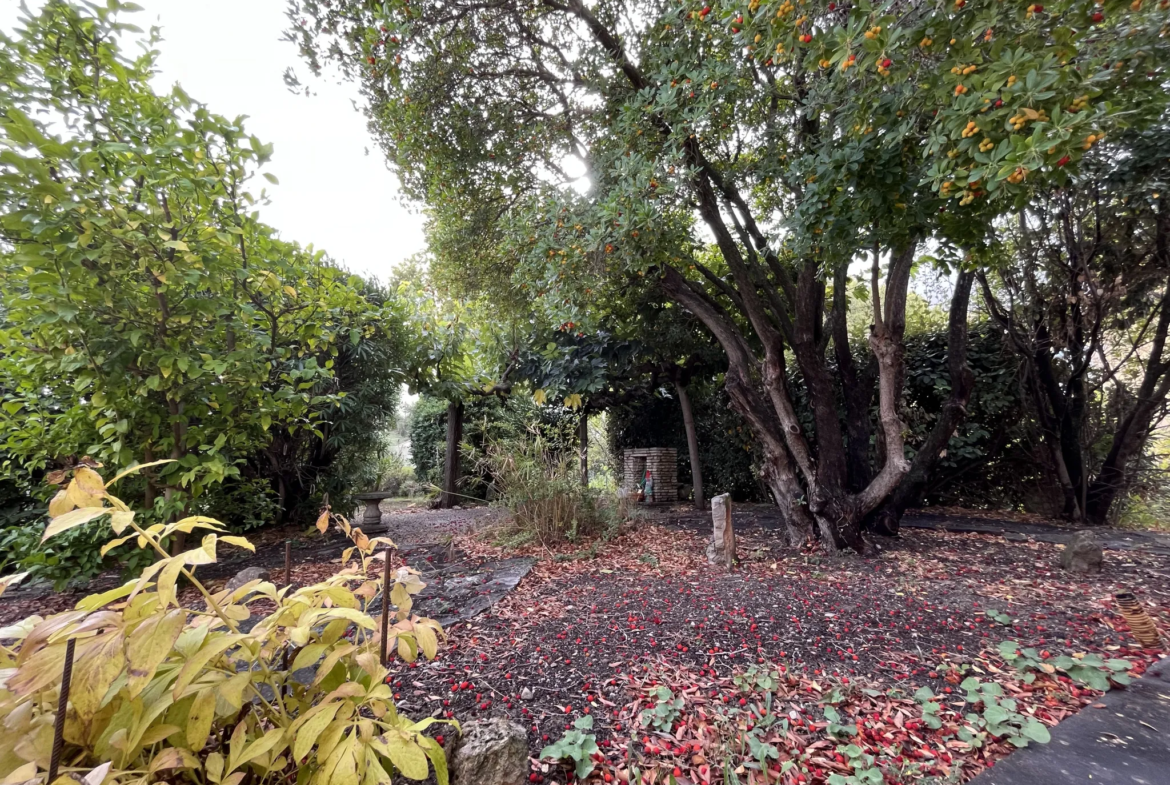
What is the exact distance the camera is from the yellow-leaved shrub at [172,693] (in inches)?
27.1

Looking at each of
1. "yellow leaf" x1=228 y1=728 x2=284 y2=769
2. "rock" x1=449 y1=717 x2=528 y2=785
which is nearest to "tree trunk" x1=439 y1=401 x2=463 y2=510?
"rock" x1=449 y1=717 x2=528 y2=785

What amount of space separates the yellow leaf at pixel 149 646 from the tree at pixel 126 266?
211 cm

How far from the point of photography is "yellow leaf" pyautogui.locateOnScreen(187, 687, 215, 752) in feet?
2.53

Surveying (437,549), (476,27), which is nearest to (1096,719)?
(437,549)

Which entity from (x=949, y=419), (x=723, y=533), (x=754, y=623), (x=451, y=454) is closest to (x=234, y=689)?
(x=754, y=623)

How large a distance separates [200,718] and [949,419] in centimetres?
509

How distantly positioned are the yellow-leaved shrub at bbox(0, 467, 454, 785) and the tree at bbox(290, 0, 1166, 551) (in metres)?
2.68

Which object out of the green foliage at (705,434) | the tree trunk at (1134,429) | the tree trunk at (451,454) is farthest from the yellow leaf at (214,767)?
the tree trunk at (451,454)

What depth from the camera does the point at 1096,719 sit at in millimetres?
1674

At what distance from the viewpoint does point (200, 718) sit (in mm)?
790

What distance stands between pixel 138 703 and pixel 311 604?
281 millimetres

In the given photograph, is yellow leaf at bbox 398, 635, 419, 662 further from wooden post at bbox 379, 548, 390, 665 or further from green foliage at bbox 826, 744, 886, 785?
green foliage at bbox 826, 744, 886, 785

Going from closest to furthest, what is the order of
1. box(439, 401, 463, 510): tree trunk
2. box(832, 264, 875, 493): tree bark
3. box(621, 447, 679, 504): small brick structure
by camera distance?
1. box(832, 264, 875, 493): tree bark
2. box(621, 447, 679, 504): small brick structure
3. box(439, 401, 463, 510): tree trunk

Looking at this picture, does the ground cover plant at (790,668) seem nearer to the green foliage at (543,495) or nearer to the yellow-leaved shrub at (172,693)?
the yellow-leaved shrub at (172,693)
